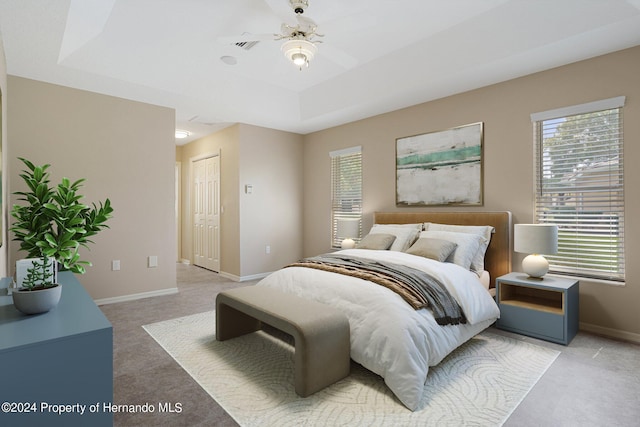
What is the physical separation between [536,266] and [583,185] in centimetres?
89

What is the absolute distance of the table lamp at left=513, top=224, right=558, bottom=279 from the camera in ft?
9.89

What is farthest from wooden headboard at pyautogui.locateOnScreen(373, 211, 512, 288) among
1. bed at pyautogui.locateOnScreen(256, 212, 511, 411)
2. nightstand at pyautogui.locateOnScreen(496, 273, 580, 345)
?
nightstand at pyautogui.locateOnScreen(496, 273, 580, 345)

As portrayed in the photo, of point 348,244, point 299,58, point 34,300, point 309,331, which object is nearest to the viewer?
point 34,300

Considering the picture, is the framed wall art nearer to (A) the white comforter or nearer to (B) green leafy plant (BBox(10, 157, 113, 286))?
(A) the white comforter

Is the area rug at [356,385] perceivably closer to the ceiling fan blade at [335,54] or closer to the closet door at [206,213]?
the ceiling fan blade at [335,54]

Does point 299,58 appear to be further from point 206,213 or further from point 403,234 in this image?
point 206,213

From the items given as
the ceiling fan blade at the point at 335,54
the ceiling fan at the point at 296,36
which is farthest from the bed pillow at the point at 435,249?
the ceiling fan at the point at 296,36

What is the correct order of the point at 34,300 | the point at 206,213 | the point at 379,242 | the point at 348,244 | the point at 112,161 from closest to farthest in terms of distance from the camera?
the point at 34,300 < the point at 379,242 < the point at 112,161 < the point at 348,244 < the point at 206,213

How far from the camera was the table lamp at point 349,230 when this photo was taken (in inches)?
196

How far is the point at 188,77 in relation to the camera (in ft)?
13.1

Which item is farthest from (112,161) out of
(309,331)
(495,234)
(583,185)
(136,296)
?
(583,185)

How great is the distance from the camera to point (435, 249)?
3400mm

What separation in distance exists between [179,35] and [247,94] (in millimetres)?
1249

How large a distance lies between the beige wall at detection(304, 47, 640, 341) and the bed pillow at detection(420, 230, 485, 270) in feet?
1.77
